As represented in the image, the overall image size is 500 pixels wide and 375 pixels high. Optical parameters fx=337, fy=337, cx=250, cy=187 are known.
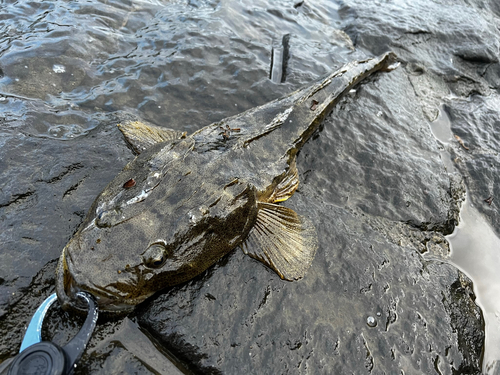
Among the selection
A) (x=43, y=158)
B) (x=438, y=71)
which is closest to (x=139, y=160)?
(x=43, y=158)

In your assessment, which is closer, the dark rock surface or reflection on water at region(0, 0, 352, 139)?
the dark rock surface

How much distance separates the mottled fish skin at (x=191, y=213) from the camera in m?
2.63

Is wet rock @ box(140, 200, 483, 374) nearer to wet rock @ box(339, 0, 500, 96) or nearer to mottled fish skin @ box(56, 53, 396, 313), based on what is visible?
mottled fish skin @ box(56, 53, 396, 313)

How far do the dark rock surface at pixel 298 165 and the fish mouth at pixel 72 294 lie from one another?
19 cm

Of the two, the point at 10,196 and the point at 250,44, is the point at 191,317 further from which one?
the point at 250,44

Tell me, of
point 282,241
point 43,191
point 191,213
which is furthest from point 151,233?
point 43,191

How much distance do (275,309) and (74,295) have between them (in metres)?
1.64

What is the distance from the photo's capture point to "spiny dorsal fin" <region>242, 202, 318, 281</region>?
324 cm

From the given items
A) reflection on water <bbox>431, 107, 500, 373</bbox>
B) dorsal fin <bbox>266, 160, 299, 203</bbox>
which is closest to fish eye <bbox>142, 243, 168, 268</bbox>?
dorsal fin <bbox>266, 160, 299, 203</bbox>

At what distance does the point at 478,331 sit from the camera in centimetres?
324

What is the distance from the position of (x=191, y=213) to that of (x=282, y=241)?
3.24 ft

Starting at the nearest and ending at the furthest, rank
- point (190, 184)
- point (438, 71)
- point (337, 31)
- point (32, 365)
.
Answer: point (32, 365)
point (190, 184)
point (438, 71)
point (337, 31)

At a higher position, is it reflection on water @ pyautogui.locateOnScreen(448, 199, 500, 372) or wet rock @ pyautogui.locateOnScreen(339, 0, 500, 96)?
wet rock @ pyautogui.locateOnScreen(339, 0, 500, 96)

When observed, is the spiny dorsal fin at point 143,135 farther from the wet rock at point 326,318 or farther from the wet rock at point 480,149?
the wet rock at point 480,149
